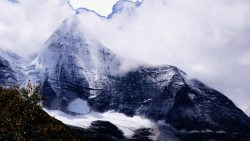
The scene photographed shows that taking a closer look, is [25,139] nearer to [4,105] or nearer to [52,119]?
[4,105]

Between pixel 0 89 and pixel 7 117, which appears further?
pixel 0 89

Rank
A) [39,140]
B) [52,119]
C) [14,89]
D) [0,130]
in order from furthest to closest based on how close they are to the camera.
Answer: [52,119]
[14,89]
[39,140]
[0,130]

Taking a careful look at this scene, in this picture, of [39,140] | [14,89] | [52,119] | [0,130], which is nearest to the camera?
[0,130]

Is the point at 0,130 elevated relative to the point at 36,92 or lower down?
lower down

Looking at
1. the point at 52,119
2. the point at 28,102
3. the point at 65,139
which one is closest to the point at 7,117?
the point at 28,102

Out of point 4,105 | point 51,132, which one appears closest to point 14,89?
point 4,105

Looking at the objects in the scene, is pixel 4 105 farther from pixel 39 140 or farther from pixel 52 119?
pixel 52 119
